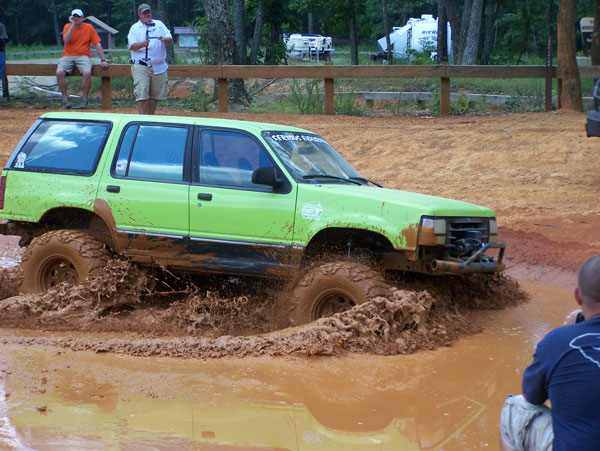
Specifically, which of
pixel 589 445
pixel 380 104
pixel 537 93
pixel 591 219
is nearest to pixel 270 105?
pixel 380 104

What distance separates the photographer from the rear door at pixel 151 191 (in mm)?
7246

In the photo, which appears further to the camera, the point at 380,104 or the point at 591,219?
the point at 380,104

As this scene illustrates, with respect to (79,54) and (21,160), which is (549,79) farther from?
(21,160)

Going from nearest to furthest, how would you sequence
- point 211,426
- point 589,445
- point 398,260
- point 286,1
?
point 589,445, point 211,426, point 398,260, point 286,1

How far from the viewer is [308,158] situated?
24.2ft

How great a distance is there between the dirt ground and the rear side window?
1097 millimetres

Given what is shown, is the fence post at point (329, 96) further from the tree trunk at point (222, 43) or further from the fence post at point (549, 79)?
the fence post at point (549, 79)

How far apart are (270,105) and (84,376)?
1274 centimetres

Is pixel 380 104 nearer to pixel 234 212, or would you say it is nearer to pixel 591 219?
pixel 591 219

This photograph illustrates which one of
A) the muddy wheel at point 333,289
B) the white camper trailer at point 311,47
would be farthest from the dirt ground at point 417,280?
the white camper trailer at point 311,47

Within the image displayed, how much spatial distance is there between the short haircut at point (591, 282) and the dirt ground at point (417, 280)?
10.9 feet

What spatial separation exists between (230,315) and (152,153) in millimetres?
1671

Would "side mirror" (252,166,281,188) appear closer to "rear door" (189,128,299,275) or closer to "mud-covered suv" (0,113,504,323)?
"mud-covered suv" (0,113,504,323)

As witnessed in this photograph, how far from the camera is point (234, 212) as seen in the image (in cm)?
703
